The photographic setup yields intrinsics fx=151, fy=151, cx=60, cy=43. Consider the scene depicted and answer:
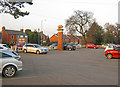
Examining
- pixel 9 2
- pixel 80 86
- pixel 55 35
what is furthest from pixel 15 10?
pixel 55 35

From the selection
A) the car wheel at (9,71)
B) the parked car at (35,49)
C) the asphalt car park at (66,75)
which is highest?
the parked car at (35,49)

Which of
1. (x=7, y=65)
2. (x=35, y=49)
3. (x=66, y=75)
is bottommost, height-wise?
(x=66, y=75)

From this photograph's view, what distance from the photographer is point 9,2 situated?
1877 cm

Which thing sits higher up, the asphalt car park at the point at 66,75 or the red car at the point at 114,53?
the red car at the point at 114,53

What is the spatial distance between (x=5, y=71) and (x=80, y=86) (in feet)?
13.3

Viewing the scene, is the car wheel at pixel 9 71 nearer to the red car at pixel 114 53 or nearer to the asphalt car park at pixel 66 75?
the asphalt car park at pixel 66 75

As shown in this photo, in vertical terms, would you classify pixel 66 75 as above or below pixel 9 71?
below

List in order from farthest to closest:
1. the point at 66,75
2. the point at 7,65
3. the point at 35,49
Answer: the point at 35,49 → the point at 66,75 → the point at 7,65

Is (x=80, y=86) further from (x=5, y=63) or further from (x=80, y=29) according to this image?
(x=80, y=29)

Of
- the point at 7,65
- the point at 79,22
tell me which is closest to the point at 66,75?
the point at 7,65

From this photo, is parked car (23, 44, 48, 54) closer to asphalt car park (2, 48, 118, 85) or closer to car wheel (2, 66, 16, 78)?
asphalt car park (2, 48, 118, 85)

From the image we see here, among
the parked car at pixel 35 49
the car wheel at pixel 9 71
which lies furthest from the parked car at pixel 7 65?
the parked car at pixel 35 49

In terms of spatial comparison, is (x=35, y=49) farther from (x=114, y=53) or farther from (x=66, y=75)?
(x=66, y=75)

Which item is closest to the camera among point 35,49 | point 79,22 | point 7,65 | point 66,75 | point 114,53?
point 7,65
